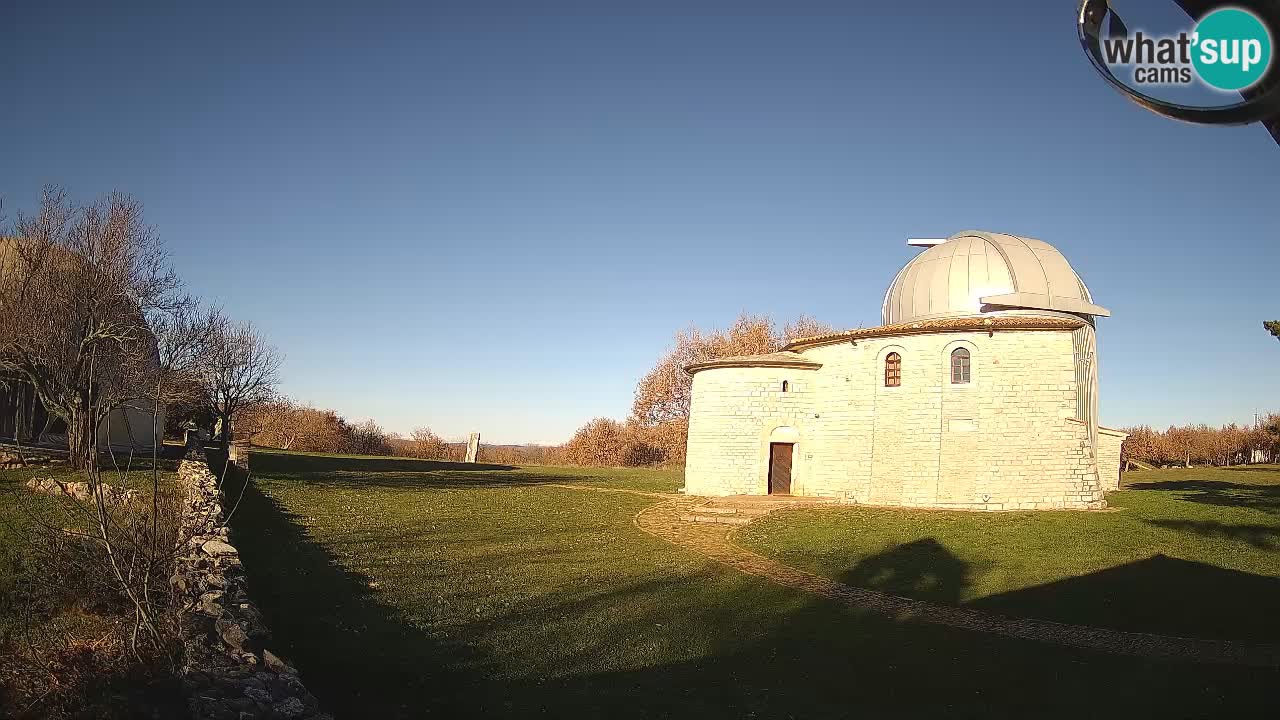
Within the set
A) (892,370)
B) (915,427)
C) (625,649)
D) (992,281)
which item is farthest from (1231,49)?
(992,281)

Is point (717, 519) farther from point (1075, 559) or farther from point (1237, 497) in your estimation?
point (1237, 497)

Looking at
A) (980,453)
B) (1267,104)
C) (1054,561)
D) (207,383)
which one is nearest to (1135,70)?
(1267,104)

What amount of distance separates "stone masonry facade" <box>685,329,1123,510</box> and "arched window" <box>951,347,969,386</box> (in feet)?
0.61

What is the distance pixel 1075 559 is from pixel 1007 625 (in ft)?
15.4

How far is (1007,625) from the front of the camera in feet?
30.4

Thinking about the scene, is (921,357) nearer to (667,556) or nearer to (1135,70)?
(667,556)

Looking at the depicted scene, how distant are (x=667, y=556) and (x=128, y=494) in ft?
30.0

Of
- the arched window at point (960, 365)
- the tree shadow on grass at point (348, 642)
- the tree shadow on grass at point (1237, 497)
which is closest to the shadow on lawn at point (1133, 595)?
the tree shadow on grass at point (348, 642)

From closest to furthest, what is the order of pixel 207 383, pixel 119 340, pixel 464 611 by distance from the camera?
pixel 464 611 → pixel 119 340 → pixel 207 383

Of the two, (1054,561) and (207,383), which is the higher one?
(207,383)

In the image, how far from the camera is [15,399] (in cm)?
2542

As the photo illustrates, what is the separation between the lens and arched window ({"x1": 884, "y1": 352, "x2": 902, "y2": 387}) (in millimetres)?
22266

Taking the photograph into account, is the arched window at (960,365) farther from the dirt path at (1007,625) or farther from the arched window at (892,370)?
the dirt path at (1007,625)

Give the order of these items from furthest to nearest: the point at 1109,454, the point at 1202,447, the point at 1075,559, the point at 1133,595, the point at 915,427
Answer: the point at 1202,447
the point at 1109,454
the point at 915,427
the point at 1075,559
the point at 1133,595
